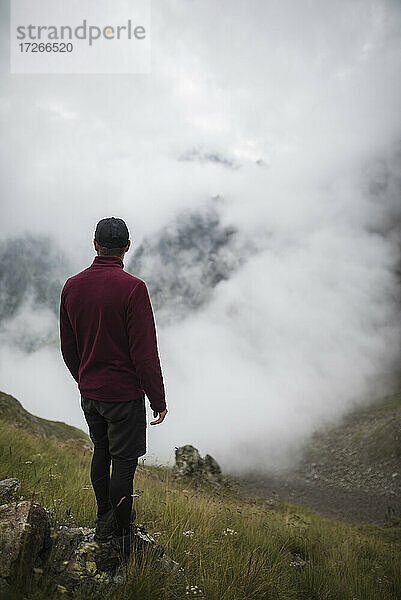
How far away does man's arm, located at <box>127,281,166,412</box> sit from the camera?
12.4 ft

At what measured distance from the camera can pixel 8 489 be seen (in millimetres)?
5109

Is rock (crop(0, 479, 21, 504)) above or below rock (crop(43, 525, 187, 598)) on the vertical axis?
above

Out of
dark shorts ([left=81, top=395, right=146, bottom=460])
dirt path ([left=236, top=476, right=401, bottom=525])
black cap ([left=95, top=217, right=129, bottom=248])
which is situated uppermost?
black cap ([left=95, top=217, right=129, bottom=248])

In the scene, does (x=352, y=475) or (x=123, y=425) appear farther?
(x=352, y=475)

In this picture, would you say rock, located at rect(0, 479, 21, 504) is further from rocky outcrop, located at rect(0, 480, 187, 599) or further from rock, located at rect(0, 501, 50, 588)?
rock, located at rect(0, 501, 50, 588)

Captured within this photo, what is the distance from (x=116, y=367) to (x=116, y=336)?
0.32m

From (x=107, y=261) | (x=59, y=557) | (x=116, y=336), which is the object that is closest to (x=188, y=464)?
(x=59, y=557)

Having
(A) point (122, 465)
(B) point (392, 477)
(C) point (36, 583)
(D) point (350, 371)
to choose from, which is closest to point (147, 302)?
(A) point (122, 465)

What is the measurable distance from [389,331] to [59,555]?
210005 millimetres

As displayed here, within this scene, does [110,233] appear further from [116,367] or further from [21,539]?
[21,539]

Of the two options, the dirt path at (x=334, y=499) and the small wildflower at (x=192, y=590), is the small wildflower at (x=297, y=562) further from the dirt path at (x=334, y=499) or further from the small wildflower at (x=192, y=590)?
the dirt path at (x=334, y=499)

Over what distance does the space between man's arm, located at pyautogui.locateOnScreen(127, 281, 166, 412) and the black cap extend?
634 mm

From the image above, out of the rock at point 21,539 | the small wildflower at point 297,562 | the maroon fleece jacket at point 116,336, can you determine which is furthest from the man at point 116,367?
the small wildflower at point 297,562

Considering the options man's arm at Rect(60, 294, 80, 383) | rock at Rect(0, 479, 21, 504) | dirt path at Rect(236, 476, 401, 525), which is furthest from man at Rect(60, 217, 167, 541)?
dirt path at Rect(236, 476, 401, 525)
